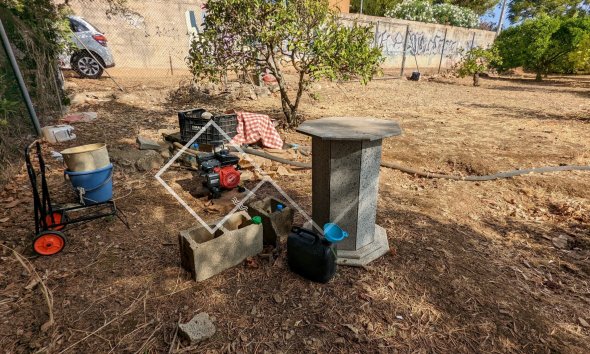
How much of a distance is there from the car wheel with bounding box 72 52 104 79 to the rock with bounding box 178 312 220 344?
1081cm

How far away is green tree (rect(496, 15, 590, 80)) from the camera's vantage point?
17641 mm

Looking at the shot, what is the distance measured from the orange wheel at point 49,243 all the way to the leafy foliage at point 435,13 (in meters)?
32.1

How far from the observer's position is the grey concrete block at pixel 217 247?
270cm

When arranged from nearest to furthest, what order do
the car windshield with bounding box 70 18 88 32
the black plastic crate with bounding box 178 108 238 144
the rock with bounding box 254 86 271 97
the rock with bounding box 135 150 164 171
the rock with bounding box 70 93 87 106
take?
the rock with bounding box 135 150 164 171 < the black plastic crate with bounding box 178 108 238 144 < the rock with bounding box 70 93 87 106 < the car windshield with bounding box 70 18 88 32 < the rock with bounding box 254 86 271 97

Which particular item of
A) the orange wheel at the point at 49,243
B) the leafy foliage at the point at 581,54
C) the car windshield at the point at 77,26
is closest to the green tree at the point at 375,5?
the leafy foliage at the point at 581,54

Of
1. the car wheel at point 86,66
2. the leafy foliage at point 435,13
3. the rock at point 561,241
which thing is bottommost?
the rock at point 561,241

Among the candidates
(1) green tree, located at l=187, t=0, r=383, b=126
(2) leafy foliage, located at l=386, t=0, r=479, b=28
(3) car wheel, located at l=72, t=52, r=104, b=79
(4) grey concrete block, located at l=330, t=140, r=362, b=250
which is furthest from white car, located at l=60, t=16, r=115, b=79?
(2) leafy foliage, located at l=386, t=0, r=479, b=28

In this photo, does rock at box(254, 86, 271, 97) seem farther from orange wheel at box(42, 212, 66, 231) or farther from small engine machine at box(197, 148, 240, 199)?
orange wheel at box(42, 212, 66, 231)

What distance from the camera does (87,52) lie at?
1006cm

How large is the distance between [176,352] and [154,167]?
12.7 feet

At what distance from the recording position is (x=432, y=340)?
2270mm

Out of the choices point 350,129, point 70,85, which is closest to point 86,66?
point 70,85

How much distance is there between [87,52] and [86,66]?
22.6 inches

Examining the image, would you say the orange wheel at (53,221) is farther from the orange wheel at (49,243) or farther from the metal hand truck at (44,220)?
the orange wheel at (49,243)
